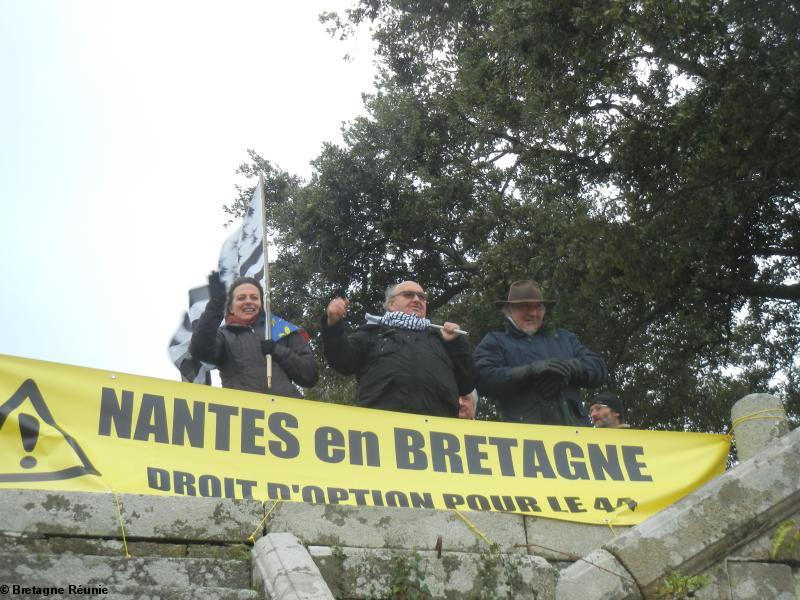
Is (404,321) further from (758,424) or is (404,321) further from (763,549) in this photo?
(763,549)

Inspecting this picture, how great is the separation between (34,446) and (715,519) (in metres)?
3.45

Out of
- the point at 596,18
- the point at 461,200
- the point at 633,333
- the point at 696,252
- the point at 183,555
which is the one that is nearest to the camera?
the point at 183,555

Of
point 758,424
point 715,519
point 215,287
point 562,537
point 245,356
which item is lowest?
point 715,519

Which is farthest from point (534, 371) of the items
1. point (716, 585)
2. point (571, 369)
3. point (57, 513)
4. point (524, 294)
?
point (57, 513)

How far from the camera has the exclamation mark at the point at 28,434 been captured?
5.20 meters

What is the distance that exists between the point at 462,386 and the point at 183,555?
9.45ft

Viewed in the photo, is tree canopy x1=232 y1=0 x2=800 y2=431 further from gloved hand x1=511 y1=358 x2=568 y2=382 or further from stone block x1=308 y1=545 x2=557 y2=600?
stone block x1=308 y1=545 x2=557 y2=600

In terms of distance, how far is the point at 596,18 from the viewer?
1113 centimetres

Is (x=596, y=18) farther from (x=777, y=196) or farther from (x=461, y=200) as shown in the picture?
(x=461, y=200)

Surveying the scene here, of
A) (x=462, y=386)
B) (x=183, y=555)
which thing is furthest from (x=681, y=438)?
(x=183, y=555)

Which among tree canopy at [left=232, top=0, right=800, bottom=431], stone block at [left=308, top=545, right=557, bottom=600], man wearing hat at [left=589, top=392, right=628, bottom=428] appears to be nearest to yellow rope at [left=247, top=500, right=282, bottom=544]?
stone block at [left=308, top=545, right=557, bottom=600]

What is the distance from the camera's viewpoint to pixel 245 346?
23.8 ft

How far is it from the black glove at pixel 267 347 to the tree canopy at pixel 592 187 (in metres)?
5.70

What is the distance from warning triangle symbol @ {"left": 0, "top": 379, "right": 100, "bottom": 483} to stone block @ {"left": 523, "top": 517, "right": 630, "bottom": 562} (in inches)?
92.3
